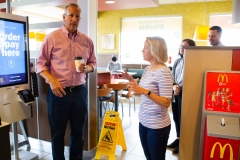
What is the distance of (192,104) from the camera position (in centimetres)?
176

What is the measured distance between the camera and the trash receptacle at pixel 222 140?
1391 mm

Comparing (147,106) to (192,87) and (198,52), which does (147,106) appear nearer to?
(192,87)

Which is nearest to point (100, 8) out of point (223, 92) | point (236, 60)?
point (236, 60)

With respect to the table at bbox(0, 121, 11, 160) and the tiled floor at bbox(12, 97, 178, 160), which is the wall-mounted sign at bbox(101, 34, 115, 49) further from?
the table at bbox(0, 121, 11, 160)

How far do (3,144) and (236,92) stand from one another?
1.85m

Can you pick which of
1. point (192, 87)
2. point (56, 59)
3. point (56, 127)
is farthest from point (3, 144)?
point (192, 87)

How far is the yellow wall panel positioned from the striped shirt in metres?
6.15

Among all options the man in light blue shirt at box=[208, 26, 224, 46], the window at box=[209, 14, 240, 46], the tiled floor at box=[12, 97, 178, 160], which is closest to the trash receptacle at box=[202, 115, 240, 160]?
the tiled floor at box=[12, 97, 178, 160]

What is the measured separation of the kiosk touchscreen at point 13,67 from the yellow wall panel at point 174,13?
616 centimetres

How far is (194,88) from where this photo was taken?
5.71ft

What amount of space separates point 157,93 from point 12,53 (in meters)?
1.55

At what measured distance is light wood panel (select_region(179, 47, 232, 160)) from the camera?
65.5 inches

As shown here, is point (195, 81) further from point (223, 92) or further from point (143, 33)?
point (143, 33)

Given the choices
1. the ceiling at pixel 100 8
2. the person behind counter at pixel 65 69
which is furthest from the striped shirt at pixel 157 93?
the ceiling at pixel 100 8
